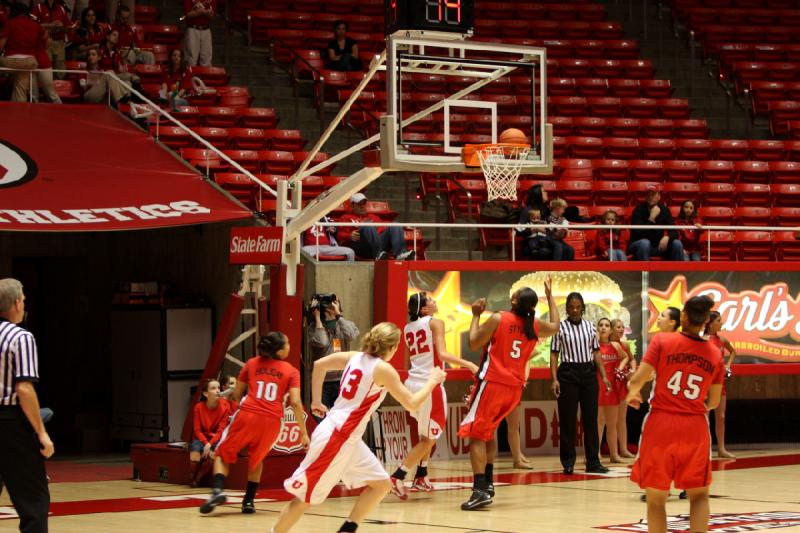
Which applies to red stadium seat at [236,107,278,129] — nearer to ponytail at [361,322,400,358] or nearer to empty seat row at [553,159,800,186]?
empty seat row at [553,159,800,186]

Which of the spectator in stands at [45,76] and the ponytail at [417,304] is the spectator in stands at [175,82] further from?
the ponytail at [417,304]

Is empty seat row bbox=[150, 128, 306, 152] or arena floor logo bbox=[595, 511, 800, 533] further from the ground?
empty seat row bbox=[150, 128, 306, 152]

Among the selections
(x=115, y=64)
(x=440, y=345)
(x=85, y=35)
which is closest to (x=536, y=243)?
(x=440, y=345)

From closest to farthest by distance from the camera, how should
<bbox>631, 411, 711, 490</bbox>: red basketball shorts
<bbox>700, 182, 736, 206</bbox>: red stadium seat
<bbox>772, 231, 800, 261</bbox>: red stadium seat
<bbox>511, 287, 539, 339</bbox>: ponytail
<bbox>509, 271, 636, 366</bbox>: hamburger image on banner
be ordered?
<bbox>631, 411, 711, 490</bbox>: red basketball shorts, <bbox>511, 287, 539, 339</bbox>: ponytail, <bbox>509, 271, 636, 366</bbox>: hamburger image on banner, <bbox>772, 231, 800, 261</bbox>: red stadium seat, <bbox>700, 182, 736, 206</bbox>: red stadium seat

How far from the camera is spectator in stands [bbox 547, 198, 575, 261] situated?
16156 mm

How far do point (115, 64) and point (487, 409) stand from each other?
30.6 ft

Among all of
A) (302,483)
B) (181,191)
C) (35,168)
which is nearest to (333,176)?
(181,191)

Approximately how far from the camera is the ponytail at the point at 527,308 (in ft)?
38.0

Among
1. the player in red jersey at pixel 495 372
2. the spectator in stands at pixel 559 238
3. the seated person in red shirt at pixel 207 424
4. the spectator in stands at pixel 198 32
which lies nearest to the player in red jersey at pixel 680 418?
the player in red jersey at pixel 495 372

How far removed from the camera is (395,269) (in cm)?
1519

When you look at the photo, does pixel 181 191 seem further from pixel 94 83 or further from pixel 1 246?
pixel 1 246

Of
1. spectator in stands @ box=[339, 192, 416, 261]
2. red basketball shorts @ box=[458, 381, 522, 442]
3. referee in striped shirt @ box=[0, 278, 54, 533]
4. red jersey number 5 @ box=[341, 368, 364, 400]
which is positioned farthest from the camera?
spectator in stands @ box=[339, 192, 416, 261]

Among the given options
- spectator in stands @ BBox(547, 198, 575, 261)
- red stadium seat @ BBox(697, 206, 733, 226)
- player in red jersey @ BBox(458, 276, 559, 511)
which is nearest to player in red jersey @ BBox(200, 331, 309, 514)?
player in red jersey @ BBox(458, 276, 559, 511)

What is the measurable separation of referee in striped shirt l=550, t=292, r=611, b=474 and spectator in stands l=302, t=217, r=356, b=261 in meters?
2.70
